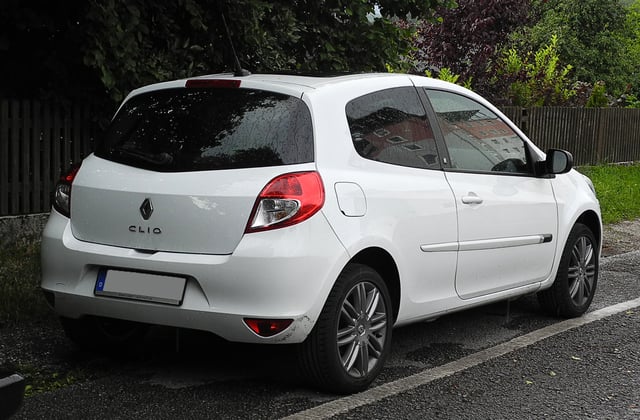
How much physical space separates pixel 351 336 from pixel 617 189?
11.8 m

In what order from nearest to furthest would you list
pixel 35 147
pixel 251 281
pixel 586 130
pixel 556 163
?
pixel 251 281 → pixel 556 163 → pixel 35 147 → pixel 586 130

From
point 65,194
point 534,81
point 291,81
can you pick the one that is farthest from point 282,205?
point 534,81

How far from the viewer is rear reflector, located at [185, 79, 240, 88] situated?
5.32m

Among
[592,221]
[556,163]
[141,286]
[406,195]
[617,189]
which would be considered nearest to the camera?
[141,286]

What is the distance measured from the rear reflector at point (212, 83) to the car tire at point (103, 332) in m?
1.33

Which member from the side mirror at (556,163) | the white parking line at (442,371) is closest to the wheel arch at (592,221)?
the white parking line at (442,371)

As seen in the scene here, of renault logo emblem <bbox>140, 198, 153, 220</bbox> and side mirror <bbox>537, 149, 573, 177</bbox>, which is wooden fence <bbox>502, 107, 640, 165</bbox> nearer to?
side mirror <bbox>537, 149, 573, 177</bbox>

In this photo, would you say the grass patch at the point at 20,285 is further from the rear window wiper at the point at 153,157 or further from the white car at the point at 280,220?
the rear window wiper at the point at 153,157

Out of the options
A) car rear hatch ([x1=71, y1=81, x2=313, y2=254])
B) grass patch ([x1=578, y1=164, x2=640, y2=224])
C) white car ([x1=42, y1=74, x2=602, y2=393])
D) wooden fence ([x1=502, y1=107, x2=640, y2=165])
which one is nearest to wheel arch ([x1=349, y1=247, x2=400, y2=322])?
white car ([x1=42, y1=74, x2=602, y2=393])

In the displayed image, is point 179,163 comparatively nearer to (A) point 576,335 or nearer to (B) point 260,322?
(B) point 260,322

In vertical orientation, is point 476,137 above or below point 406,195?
above

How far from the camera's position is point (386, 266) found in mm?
5422

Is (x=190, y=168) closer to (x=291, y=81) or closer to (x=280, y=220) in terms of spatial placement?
(x=280, y=220)

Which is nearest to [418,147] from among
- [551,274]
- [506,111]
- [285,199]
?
[285,199]
